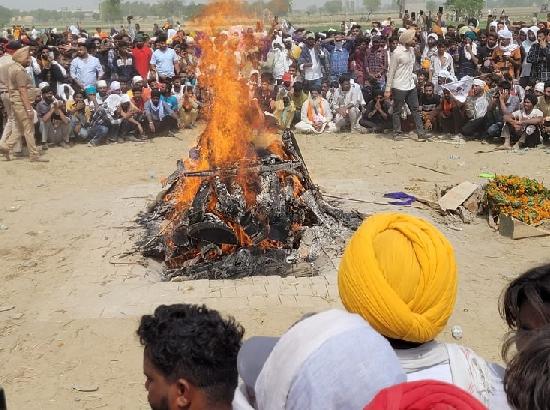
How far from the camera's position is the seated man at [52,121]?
43.8ft

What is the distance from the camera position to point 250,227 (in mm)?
6914

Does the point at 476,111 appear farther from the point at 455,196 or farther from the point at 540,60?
the point at 455,196

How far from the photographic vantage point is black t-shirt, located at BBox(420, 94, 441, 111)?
556 inches

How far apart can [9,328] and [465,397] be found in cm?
500

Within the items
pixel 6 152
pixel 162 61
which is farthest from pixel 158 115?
pixel 6 152

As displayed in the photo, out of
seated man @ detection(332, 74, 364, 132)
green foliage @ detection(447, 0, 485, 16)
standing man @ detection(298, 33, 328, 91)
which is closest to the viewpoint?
seated man @ detection(332, 74, 364, 132)

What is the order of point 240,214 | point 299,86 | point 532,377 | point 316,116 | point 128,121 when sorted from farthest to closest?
point 299,86 → point 316,116 → point 128,121 → point 240,214 → point 532,377

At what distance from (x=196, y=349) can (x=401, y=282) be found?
2.28 ft

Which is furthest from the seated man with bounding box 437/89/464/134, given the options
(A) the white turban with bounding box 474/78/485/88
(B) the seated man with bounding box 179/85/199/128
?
(B) the seated man with bounding box 179/85/199/128

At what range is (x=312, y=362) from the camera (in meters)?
1.70

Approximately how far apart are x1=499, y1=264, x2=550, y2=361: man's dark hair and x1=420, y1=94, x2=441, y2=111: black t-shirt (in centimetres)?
1233

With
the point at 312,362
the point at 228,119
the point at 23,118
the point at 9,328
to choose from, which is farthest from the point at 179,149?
the point at 312,362

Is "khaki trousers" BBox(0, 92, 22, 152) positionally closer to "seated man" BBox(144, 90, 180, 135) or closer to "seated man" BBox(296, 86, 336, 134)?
"seated man" BBox(144, 90, 180, 135)


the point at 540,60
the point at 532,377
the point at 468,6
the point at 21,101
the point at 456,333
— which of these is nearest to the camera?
the point at 532,377
